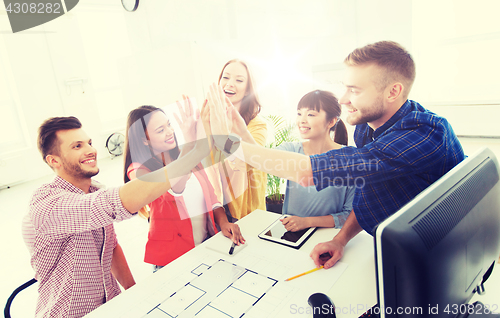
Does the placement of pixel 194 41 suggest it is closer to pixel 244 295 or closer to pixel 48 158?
pixel 48 158

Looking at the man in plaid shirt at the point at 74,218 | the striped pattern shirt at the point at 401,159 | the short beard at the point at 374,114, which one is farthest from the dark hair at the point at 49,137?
the short beard at the point at 374,114

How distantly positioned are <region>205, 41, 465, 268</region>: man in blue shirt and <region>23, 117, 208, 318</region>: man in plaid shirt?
39cm

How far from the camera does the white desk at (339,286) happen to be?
0.84m

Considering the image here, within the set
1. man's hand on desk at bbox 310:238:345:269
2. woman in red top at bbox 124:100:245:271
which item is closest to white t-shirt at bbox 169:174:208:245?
woman in red top at bbox 124:100:245:271

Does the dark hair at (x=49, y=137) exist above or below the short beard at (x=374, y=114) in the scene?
above

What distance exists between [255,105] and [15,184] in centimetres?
464

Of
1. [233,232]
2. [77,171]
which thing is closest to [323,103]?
[233,232]

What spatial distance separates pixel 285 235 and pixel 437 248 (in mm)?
765

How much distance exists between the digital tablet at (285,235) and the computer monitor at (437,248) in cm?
60

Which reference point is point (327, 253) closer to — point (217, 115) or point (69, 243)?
point (217, 115)

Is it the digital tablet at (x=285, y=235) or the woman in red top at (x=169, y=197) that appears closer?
the digital tablet at (x=285, y=235)

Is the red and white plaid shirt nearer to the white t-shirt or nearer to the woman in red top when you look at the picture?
the woman in red top

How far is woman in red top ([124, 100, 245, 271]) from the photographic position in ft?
4.63

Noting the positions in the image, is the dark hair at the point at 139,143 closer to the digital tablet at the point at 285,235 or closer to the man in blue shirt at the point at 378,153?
the man in blue shirt at the point at 378,153
